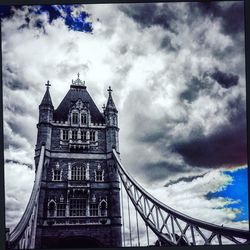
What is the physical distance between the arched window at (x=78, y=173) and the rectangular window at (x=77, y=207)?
40.6 inches

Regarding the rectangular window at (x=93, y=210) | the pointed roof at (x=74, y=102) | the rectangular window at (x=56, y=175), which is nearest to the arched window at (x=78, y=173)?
the rectangular window at (x=56, y=175)

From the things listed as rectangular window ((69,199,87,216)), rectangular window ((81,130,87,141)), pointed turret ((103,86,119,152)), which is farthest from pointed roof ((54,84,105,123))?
rectangular window ((69,199,87,216))

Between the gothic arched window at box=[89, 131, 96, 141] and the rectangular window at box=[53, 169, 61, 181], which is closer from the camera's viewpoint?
the rectangular window at box=[53, 169, 61, 181]

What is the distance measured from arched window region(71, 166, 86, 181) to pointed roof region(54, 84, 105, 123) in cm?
310

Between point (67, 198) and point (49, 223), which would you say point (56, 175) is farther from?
point (49, 223)

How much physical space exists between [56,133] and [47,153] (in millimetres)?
1441

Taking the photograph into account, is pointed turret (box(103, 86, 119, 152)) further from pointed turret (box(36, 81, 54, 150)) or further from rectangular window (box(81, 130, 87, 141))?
pointed turret (box(36, 81, 54, 150))

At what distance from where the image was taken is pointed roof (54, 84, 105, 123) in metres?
18.7

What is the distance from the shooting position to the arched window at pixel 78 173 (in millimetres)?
16281

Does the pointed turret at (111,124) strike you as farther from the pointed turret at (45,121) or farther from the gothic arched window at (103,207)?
the pointed turret at (45,121)

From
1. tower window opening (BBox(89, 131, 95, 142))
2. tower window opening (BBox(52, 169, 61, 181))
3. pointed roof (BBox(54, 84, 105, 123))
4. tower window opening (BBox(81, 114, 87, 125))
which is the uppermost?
pointed roof (BBox(54, 84, 105, 123))

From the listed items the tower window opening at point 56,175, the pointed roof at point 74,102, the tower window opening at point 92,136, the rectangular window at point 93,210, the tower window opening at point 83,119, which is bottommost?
the rectangular window at point 93,210

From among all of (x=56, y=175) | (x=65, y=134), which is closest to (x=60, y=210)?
(x=56, y=175)

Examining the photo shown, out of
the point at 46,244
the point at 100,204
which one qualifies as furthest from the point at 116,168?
the point at 46,244
